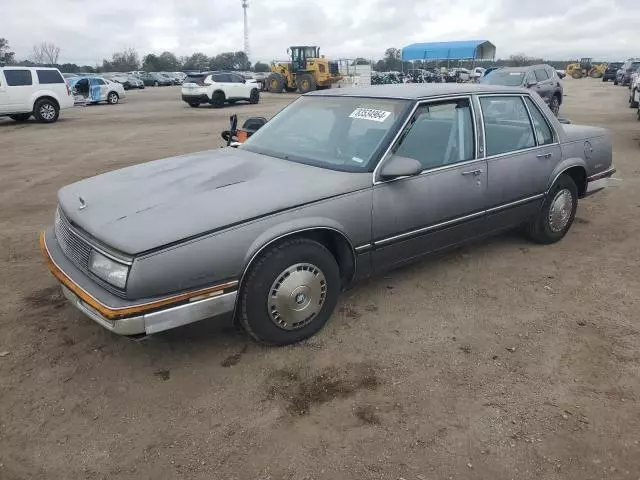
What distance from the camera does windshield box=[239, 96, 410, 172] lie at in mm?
3537

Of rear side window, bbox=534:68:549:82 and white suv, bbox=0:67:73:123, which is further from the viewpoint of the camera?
white suv, bbox=0:67:73:123

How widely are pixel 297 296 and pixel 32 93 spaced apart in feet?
54.9

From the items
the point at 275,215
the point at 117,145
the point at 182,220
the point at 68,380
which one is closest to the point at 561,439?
the point at 275,215

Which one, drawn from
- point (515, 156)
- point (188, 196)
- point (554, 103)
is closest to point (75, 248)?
point (188, 196)

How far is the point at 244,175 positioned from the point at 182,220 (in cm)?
72

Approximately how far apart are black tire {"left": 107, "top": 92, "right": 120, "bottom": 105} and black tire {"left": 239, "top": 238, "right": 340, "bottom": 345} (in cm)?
2623

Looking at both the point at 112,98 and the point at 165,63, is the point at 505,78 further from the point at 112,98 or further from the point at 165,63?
the point at 165,63

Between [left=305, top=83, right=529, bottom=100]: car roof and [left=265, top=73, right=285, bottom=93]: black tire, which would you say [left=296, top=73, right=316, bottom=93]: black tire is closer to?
[left=265, top=73, right=285, bottom=93]: black tire

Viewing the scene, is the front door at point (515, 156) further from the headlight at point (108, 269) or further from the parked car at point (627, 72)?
the parked car at point (627, 72)

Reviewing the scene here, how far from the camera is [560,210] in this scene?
490 cm

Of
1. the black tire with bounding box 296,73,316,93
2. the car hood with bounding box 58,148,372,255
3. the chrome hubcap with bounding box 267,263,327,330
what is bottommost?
the chrome hubcap with bounding box 267,263,327,330

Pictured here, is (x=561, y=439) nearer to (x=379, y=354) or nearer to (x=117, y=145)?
(x=379, y=354)

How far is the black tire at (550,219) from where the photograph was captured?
4734mm

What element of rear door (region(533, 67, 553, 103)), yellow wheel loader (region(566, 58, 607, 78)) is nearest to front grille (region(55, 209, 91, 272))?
rear door (region(533, 67, 553, 103))
